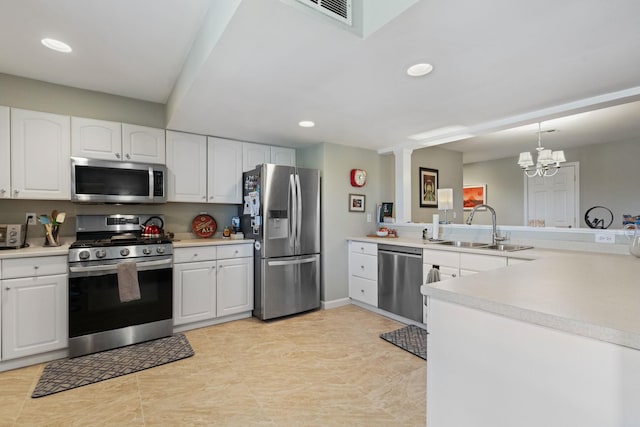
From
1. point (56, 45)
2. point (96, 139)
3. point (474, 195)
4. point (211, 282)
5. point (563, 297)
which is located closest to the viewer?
point (563, 297)

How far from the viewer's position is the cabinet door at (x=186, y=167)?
332 cm

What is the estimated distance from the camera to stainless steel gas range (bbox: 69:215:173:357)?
2486 millimetres

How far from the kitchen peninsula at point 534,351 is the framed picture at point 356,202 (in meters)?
2.91

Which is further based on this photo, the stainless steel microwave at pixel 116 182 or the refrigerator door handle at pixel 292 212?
the refrigerator door handle at pixel 292 212

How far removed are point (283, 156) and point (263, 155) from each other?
1.00 ft

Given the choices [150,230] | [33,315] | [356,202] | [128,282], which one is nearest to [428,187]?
[356,202]

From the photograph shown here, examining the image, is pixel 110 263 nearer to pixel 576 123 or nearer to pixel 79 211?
pixel 79 211

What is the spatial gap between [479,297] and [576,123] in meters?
4.28

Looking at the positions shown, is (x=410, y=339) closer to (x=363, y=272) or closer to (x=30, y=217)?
(x=363, y=272)

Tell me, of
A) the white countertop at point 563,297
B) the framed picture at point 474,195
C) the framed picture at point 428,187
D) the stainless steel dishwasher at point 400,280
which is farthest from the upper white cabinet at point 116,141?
the framed picture at point 474,195

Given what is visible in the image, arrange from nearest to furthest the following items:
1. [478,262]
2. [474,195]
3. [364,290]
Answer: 1. [478,262]
2. [364,290]
3. [474,195]

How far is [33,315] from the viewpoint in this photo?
237cm

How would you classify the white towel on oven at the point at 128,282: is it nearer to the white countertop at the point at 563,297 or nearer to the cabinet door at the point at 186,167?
the cabinet door at the point at 186,167

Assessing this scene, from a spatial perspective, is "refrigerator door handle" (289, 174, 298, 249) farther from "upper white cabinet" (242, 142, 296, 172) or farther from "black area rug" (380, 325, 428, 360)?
"black area rug" (380, 325, 428, 360)
